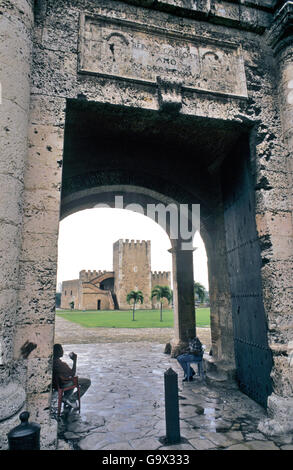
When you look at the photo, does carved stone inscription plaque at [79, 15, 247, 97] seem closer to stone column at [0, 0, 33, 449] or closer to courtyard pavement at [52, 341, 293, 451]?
stone column at [0, 0, 33, 449]

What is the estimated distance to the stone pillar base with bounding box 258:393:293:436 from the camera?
2973 mm

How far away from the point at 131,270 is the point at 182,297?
30448 mm

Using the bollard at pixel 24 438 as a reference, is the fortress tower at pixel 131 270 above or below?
above

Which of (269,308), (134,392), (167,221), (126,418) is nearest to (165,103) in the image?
(269,308)

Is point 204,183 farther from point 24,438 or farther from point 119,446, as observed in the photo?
point 24,438

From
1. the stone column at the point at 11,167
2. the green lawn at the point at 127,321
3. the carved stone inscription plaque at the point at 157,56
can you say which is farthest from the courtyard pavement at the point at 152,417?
the green lawn at the point at 127,321

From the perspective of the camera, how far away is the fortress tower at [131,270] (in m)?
37.3

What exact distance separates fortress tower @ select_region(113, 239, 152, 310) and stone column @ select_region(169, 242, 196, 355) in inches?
1178

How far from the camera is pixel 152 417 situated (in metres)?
3.66

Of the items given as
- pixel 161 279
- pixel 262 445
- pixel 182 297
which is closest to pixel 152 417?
pixel 262 445

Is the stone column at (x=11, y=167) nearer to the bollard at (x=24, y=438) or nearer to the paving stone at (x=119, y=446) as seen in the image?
the bollard at (x=24, y=438)

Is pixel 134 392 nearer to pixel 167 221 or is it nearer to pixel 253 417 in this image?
pixel 253 417

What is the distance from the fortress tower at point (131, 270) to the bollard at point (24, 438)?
35.6 m

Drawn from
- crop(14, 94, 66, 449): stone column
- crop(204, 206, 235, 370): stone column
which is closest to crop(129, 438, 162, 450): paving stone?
crop(14, 94, 66, 449): stone column
